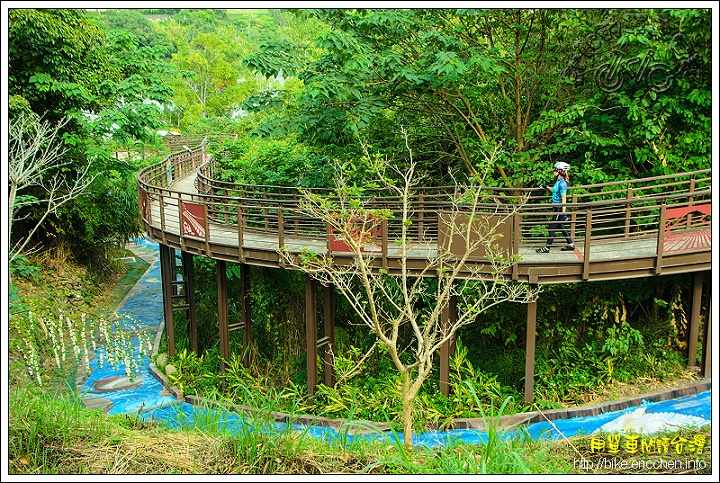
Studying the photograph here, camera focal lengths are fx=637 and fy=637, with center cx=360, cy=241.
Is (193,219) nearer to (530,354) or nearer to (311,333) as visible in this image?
(311,333)

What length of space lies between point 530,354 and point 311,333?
3.75 m

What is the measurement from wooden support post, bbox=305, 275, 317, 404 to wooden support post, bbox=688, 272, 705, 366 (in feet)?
21.8

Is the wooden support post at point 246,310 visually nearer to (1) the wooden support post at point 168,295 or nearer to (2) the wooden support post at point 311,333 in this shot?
(2) the wooden support post at point 311,333

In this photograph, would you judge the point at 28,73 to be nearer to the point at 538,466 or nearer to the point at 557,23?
the point at 557,23

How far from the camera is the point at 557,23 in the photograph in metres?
13.2

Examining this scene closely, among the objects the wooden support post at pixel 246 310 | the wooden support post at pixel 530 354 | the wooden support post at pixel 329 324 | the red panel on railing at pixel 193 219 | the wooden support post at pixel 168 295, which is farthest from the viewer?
the wooden support post at pixel 168 295

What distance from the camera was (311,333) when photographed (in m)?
11.3

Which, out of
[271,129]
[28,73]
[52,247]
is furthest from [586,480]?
[52,247]

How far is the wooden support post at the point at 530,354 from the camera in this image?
10281mm

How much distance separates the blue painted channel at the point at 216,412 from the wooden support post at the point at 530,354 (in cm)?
56

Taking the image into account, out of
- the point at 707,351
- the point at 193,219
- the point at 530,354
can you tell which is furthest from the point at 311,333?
the point at 707,351

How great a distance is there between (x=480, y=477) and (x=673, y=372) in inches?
312

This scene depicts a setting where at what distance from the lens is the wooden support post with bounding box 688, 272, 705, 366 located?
11094mm

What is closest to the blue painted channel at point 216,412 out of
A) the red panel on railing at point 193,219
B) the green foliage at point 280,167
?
the red panel on railing at point 193,219
